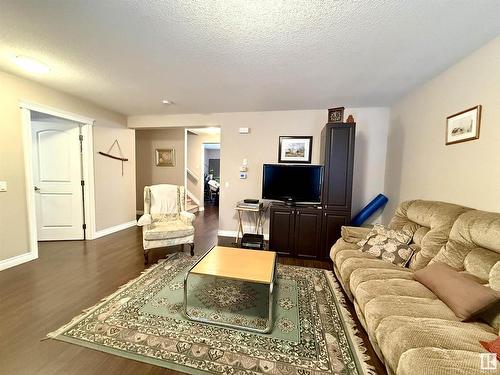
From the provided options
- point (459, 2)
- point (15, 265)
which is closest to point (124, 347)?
point (15, 265)

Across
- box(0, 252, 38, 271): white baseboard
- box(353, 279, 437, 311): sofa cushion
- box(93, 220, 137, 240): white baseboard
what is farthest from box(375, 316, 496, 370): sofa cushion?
box(93, 220, 137, 240): white baseboard

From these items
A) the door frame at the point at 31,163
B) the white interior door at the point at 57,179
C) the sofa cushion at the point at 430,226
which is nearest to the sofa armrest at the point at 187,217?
the door frame at the point at 31,163

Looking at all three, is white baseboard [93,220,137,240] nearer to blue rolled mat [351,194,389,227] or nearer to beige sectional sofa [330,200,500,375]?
beige sectional sofa [330,200,500,375]

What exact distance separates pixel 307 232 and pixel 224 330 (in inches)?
77.1

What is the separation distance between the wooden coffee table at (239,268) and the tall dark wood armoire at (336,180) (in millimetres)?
1265

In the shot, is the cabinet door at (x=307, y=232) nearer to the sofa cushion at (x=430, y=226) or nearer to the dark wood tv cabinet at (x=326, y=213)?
the dark wood tv cabinet at (x=326, y=213)

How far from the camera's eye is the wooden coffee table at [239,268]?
177cm

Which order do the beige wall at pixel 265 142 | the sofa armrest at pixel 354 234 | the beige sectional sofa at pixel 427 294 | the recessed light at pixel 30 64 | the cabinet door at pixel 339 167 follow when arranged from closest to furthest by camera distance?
1. the beige sectional sofa at pixel 427 294
2. the recessed light at pixel 30 64
3. the sofa armrest at pixel 354 234
4. the cabinet door at pixel 339 167
5. the beige wall at pixel 265 142

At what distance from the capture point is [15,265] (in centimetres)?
276

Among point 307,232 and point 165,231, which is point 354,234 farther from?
point 165,231

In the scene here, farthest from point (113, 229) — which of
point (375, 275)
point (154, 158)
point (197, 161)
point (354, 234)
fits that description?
point (375, 275)

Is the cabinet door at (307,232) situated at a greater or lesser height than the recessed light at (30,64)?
lesser

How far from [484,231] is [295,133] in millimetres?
2857

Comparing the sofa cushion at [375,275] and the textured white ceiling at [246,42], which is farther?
the sofa cushion at [375,275]
